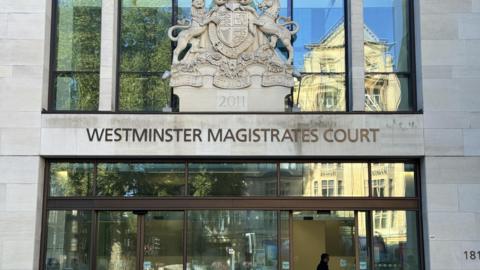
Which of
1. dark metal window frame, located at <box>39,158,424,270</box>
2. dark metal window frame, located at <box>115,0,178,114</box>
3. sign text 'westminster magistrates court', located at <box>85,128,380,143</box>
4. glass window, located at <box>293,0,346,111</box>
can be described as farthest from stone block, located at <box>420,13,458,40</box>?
dark metal window frame, located at <box>115,0,178,114</box>

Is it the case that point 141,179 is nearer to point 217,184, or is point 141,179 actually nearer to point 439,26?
point 217,184

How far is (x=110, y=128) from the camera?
1501 centimetres

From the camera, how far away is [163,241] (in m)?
15.2

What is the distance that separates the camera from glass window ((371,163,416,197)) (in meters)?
15.3

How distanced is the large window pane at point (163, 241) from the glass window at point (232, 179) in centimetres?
84

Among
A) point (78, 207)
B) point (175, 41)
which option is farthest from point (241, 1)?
point (78, 207)

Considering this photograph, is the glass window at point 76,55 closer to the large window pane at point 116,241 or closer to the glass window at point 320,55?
the large window pane at point 116,241

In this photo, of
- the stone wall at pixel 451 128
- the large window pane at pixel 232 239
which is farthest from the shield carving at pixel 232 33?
the stone wall at pixel 451 128

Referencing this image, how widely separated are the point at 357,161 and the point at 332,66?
241 centimetres

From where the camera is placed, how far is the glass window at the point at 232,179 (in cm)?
1528

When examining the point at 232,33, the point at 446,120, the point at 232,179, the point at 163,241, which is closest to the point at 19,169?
the point at 163,241

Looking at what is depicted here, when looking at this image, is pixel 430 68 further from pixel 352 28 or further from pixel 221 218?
pixel 221 218

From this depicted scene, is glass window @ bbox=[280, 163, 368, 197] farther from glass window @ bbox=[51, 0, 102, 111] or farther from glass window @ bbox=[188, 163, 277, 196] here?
glass window @ bbox=[51, 0, 102, 111]

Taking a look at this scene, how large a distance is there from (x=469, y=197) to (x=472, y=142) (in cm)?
125
